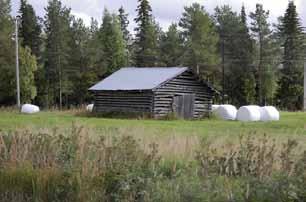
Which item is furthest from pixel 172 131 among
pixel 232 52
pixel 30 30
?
pixel 232 52

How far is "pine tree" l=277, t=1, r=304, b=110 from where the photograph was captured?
63.8 metres

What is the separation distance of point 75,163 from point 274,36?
6231 cm

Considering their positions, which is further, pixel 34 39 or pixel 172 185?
pixel 34 39

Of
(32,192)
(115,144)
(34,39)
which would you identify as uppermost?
(34,39)

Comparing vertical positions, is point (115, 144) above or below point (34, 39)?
below

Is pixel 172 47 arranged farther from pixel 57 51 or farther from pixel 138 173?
pixel 138 173

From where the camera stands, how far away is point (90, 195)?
668cm

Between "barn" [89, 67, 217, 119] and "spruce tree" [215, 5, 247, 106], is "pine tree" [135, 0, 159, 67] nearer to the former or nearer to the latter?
"spruce tree" [215, 5, 247, 106]

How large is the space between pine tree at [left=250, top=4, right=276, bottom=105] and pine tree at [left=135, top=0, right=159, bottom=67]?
12.6m

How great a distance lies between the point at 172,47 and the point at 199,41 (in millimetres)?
5161

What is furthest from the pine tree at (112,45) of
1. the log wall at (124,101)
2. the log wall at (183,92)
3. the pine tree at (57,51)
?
the log wall at (183,92)

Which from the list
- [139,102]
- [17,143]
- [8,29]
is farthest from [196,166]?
[8,29]

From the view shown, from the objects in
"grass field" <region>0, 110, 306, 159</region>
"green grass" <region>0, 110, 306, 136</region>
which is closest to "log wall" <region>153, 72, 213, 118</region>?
"grass field" <region>0, 110, 306, 159</region>

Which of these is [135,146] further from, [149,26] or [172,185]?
[149,26]
